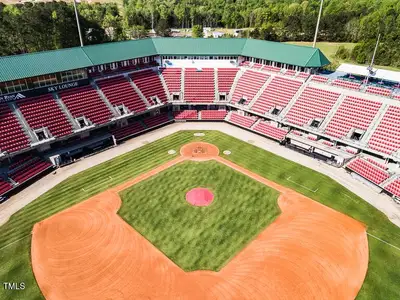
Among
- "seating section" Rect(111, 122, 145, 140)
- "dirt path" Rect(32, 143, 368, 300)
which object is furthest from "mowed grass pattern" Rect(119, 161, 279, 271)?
"seating section" Rect(111, 122, 145, 140)

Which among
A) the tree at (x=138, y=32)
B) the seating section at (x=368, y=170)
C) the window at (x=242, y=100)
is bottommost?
the seating section at (x=368, y=170)

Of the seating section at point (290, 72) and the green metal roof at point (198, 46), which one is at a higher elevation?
the green metal roof at point (198, 46)

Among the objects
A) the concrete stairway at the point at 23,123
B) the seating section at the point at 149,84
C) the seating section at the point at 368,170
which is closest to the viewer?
the seating section at the point at 368,170

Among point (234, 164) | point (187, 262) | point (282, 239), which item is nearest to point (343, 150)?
point (234, 164)

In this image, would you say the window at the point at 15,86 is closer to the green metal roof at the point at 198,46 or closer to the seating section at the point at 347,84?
the green metal roof at the point at 198,46

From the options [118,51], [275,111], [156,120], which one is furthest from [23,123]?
[275,111]

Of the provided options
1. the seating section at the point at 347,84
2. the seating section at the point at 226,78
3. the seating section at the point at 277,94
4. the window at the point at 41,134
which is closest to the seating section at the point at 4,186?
the window at the point at 41,134

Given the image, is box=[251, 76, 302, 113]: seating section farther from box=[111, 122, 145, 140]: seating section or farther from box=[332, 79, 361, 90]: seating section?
box=[111, 122, 145, 140]: seating section
